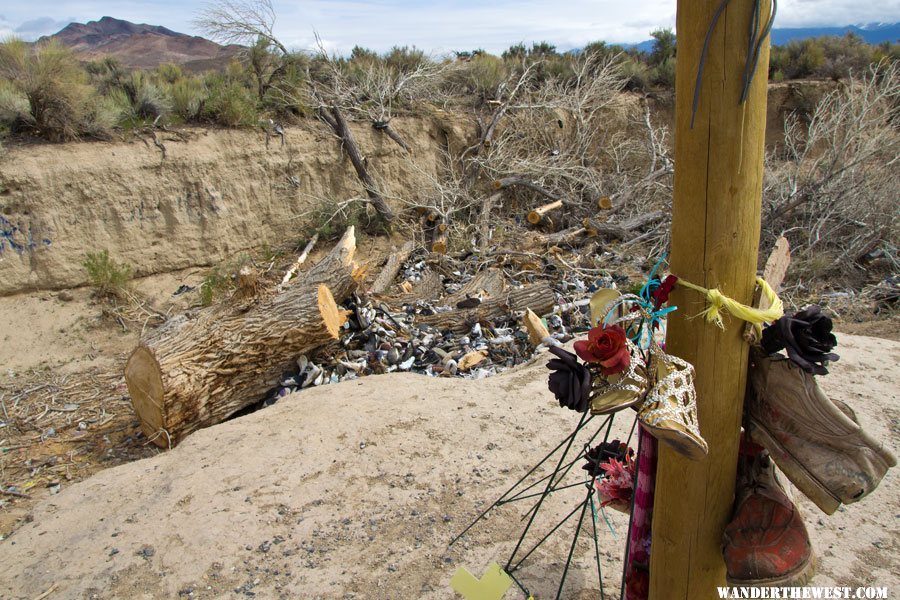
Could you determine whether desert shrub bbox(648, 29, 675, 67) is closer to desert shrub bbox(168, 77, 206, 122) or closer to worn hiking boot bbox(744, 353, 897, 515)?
desert shrub bbox(168, 77, 206, 122)

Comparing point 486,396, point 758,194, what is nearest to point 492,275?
point 486,396

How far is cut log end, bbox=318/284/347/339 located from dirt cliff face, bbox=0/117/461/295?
394cm

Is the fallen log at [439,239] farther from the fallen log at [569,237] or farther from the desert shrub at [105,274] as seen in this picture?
the desert shrub at [105,274]

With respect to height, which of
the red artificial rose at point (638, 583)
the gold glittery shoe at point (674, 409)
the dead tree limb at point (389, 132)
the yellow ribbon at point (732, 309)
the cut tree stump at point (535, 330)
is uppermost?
the dead tree limb at point (389, 132)

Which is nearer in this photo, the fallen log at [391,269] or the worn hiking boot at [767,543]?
the worn hiking boot at [767,543]

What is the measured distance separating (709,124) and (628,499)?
1379 millimetres

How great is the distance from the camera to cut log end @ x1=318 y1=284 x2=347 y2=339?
16.9 feet

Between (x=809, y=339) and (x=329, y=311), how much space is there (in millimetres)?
4358

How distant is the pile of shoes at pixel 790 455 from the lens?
4.88ft

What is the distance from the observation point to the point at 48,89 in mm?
7293

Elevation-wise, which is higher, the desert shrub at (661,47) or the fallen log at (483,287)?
the desert shrub at (661,47)

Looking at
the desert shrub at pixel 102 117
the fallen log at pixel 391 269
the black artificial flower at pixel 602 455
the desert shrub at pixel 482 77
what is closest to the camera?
the black artificial flower at pixel 602 455

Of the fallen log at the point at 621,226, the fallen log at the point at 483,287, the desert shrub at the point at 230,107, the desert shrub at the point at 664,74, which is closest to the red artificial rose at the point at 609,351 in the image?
the fallen log at the point at 483,287

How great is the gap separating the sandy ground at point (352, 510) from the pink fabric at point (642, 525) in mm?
511
